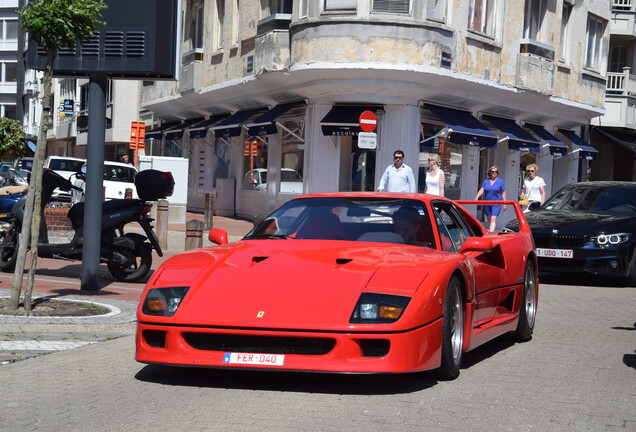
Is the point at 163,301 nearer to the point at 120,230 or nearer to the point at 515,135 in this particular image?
the point at 120,230

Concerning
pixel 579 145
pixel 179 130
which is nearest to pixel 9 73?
pixel 179 130

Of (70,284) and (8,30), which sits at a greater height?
(8,30)

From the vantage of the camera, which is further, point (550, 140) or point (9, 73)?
point (9, 73)

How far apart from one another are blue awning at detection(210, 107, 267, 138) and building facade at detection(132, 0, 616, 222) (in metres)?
0.06

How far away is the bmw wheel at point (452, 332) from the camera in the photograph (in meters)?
6.43

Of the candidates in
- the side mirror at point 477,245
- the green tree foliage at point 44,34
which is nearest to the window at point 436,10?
the green tree foliage at point 44,34

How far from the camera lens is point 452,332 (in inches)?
262

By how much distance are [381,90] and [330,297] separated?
20.8 m

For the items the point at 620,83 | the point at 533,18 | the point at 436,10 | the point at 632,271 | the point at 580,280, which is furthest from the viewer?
the point at 620,83

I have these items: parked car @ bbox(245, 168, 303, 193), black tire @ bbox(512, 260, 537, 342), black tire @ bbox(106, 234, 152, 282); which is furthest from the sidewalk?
parked car @ bbox(245, 168, 303, 193)

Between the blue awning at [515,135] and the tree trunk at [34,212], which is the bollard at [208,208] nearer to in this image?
the blue awning at [515,135]

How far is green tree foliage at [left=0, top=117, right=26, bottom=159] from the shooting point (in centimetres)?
3775

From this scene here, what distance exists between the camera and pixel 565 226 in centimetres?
1516

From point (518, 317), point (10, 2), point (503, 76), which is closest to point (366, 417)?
point (518, 317)
